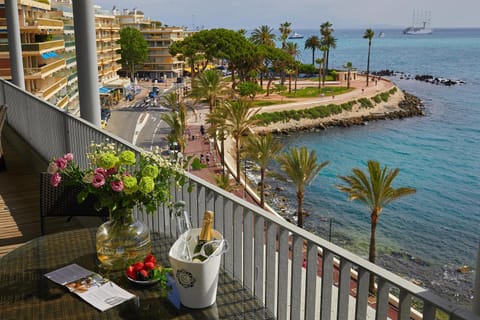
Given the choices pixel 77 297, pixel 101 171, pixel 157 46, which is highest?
pixel 101 171

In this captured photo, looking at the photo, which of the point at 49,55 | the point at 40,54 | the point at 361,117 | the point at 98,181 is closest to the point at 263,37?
the point at 361,117

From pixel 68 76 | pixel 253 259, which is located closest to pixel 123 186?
pixel 253 259

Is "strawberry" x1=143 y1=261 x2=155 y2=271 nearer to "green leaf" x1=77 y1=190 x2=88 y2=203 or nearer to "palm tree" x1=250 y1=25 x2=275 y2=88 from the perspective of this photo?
"green leaf" x1=77 y1=190 x2=88 y2=203

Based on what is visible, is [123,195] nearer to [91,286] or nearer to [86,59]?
[91,286]

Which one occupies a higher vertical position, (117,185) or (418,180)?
(117,185)

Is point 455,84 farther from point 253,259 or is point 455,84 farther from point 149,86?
point 253,259

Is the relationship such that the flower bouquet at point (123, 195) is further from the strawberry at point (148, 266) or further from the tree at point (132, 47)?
the tree at point (132, 47)

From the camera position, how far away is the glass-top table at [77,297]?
1865 millimetres

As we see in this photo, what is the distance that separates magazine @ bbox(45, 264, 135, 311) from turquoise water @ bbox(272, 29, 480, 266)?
101 feet

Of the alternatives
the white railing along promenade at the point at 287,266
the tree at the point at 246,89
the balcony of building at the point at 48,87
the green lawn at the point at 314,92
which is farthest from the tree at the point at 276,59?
the white railing along promenade at the point at 287,266

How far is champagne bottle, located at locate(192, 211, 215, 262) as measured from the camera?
196 centimetres

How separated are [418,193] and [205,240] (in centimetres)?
4722

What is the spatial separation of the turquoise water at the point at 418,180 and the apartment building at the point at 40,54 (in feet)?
76.2

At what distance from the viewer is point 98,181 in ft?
6.83
